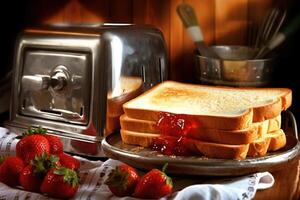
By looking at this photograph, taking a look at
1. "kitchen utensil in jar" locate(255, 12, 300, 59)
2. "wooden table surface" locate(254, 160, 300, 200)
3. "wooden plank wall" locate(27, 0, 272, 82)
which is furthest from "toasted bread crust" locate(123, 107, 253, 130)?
"wooden plank wall" locate(27, 0, 272, 82)

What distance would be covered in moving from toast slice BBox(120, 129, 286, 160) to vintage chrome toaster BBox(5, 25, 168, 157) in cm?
11

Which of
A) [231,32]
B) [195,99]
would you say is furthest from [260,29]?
[195,99]

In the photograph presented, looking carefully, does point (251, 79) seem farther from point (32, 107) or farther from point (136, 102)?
point (32, 107)

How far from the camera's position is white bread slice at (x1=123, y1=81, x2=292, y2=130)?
961 mm

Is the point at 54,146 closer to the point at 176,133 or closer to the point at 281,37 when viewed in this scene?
the point at 176,133

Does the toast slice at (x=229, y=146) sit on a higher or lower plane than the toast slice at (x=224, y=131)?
lower

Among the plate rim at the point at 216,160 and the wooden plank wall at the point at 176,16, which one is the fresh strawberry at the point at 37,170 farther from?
the wooden plank wall at the point at 176,16

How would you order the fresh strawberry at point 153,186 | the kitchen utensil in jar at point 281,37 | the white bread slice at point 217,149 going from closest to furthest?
the fresh strawberry at point 153,186, the white bread slice at point 217,149, the kitchen utensil in jar at point 281,37

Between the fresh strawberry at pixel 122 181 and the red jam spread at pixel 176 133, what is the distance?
0.47ft

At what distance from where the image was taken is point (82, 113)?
1.12m

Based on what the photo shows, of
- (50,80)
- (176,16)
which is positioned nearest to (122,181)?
(50,80)

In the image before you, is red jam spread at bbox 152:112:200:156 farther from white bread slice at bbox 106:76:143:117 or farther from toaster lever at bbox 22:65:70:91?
toaster lever at bbox 22:65:70:91

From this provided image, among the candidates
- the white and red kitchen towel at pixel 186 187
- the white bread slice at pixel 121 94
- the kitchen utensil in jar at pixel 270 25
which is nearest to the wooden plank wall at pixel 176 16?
the kitchen utensil in jar at pixel 270 25

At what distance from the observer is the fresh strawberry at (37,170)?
85 cm
